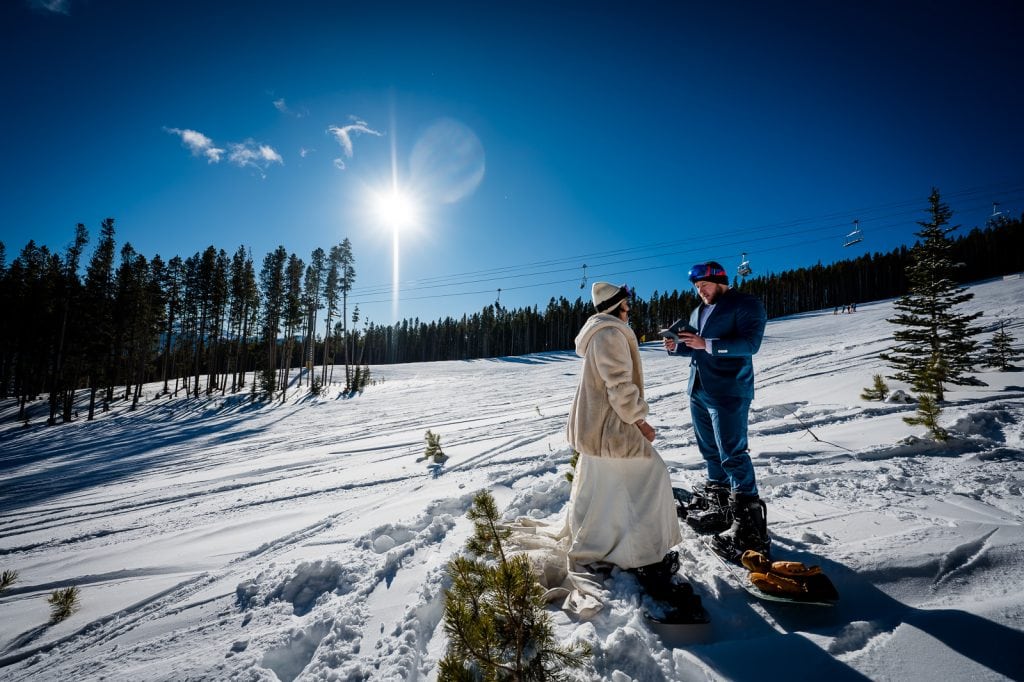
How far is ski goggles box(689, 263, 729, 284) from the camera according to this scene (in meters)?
3.19

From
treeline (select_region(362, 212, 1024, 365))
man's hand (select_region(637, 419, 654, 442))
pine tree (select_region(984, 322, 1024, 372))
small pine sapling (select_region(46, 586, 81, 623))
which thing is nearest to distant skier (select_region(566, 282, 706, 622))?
man's hand (select_region(637, 419, 654, 442))

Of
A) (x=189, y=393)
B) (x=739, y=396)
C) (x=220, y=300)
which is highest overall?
(x=220, y=300)

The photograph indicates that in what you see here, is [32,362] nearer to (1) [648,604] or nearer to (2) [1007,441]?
(1) [648,604]

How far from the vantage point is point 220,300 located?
2992cm

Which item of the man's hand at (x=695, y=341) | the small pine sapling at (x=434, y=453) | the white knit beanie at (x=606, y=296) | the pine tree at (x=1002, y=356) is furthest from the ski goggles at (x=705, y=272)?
the pine tree at (x=1002, y=356)

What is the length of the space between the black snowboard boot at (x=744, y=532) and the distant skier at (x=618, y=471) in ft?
1.70

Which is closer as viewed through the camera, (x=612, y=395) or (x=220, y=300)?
(x=612, y=395)

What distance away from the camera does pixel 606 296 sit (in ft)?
8.61

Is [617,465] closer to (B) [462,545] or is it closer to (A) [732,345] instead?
(A) [732,345]

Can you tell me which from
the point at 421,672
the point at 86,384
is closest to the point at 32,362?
the point at 86,384

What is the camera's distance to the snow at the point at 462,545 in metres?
1.80

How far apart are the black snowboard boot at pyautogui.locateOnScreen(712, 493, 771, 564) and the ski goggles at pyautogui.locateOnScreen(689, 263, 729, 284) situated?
1.86 meters

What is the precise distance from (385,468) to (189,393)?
1188 inches

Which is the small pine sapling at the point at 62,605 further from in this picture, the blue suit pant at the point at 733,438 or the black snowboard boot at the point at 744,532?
the blue suit pant at the point at 733,438
